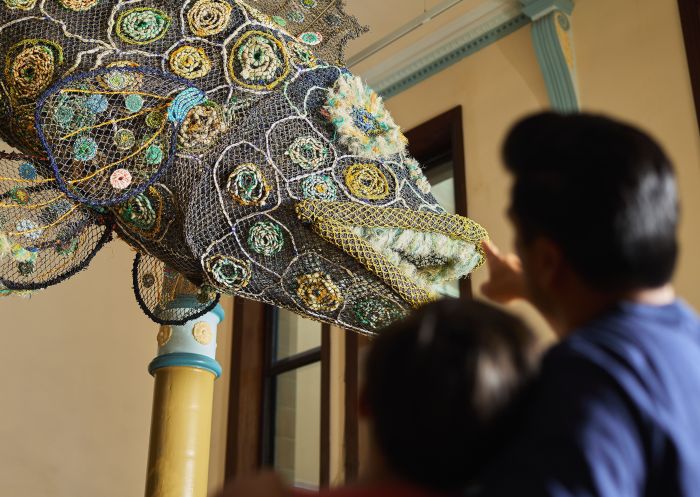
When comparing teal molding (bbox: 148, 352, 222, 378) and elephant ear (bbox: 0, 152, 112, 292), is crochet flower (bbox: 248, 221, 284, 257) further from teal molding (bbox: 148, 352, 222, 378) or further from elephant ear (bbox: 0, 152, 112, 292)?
teal molding (bbox: 148, 352, 222, 378)

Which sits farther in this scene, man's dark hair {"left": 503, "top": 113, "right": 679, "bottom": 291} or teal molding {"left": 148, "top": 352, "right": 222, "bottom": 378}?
teal molding {"left": 148, "top": 352, "right": 222, "bottom": 378}

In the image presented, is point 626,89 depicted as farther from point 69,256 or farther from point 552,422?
point 552,422

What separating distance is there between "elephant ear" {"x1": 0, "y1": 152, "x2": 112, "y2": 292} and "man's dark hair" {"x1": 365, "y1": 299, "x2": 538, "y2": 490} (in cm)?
122

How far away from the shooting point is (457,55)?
468cm

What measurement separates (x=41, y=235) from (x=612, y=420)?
1.48 metres

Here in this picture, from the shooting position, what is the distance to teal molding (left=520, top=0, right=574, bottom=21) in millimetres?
4191

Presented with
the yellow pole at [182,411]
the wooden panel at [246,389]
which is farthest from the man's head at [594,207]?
the wooden panel at [246,389]

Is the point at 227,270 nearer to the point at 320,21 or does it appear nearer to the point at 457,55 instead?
the point at 320,21

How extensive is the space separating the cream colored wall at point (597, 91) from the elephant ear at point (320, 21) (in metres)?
1.66

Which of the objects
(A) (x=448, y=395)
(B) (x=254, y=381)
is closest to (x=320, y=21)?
(A) (x=448, y=395)

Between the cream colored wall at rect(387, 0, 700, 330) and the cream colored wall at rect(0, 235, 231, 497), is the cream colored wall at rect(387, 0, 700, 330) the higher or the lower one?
the higher one

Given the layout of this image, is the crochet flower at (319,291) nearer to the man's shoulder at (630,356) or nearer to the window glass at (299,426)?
the man's shoulder at (630,356)

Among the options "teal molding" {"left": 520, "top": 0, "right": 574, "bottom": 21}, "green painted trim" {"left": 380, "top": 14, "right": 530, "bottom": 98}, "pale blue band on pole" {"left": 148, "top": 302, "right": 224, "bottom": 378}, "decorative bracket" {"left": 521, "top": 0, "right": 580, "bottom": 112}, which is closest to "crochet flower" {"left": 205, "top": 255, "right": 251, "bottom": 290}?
"pale blue band on pole" {"left": 148, "top": 302, "right": 224, "bottom": 378}

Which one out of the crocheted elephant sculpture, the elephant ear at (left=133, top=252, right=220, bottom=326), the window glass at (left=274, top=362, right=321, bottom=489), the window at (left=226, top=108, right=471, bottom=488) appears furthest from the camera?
the window glass at (left=274, top=362, right=321, bottom=489)
